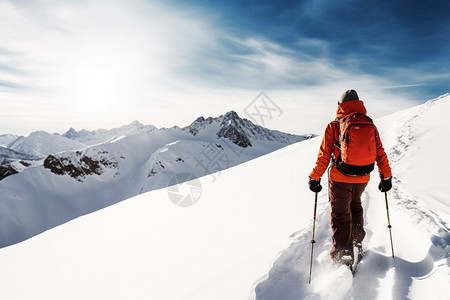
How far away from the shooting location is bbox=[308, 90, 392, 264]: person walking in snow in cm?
352

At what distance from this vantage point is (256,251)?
4.46 metres

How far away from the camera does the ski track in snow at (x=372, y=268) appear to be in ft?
9.70

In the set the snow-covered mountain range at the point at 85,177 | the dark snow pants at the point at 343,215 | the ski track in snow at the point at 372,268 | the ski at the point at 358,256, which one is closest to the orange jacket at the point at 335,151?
the dark snow pants at the point at 343,215

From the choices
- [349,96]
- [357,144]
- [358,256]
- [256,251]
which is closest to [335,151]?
[357,144]

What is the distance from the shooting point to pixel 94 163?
136375 millimetres

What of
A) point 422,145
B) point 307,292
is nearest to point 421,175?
point 422,145

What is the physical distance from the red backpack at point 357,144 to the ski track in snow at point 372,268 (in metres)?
1.37

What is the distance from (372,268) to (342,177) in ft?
4.36

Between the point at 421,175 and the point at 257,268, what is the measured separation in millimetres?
5837

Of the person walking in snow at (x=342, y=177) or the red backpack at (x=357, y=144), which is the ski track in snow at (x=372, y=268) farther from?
the red backpack at (x=357, y=144)

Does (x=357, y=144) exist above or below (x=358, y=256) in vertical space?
above

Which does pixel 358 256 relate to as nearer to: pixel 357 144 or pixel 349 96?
pixel 357 144

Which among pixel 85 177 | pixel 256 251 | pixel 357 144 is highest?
pixel 357 144

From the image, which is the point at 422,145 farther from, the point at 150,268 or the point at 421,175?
the point at 150,268
